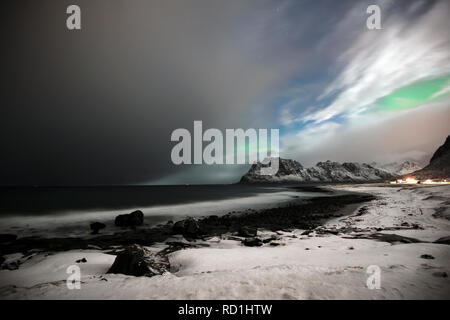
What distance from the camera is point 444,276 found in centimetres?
509

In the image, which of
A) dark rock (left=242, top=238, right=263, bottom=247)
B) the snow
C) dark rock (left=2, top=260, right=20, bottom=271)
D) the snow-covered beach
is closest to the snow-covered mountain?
the snow

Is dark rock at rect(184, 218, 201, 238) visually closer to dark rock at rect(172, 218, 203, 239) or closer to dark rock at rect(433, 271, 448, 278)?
dark rock at rect(172, 218, 203, 239)

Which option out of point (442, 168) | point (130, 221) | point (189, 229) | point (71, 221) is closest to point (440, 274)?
point (189, 229)

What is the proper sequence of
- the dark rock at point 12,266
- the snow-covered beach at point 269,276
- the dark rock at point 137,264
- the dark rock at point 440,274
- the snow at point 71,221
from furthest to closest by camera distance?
the snow at point 71,221, the dark rock at point 12,266, the dark rock at point 137,264, the dark rock at point 440,274, the snow-covered beach at point 269,276

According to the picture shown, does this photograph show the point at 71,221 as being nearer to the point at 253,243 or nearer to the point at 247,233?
the point at 247,233

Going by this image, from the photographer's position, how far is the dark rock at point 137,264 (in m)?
6.42

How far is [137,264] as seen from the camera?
6.55m

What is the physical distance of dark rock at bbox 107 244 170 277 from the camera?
642cm

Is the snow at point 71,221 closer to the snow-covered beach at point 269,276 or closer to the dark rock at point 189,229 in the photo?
the dark rock at point 189,229

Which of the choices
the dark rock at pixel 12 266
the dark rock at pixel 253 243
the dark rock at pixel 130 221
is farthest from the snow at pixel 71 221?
the dark rock at pixel 253 243

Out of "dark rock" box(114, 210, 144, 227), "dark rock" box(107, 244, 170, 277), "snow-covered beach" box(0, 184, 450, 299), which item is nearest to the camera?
"snow-covered beach" box(0, 184, 450, 299)
